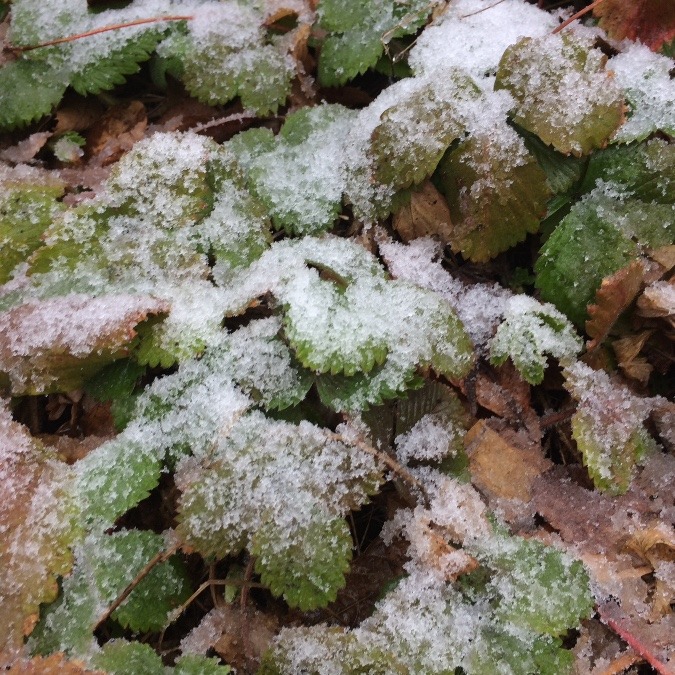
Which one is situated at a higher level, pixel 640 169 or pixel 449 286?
pixel 640 169

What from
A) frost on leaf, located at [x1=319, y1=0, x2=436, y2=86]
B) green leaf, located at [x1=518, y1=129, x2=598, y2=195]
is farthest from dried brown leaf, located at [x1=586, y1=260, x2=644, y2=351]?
frost on leaf, located at [x1=319, y1=0, x2=436, y2=86]

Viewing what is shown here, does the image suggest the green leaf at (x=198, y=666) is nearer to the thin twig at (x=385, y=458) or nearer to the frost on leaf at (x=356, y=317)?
the thin twig at (x=385, y=458)

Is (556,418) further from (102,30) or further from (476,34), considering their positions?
(102,30)

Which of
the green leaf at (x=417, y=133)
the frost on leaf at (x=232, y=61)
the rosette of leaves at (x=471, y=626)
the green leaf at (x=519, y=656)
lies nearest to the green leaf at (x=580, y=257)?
the green leaf at (x=417, y=133)

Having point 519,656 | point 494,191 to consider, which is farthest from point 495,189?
point 519,656

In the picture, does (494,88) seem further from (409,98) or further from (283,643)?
(283,643)

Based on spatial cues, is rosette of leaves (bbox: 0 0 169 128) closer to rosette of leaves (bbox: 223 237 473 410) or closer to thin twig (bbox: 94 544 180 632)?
rosette of leaves (bbox: 223 237 473 410)
